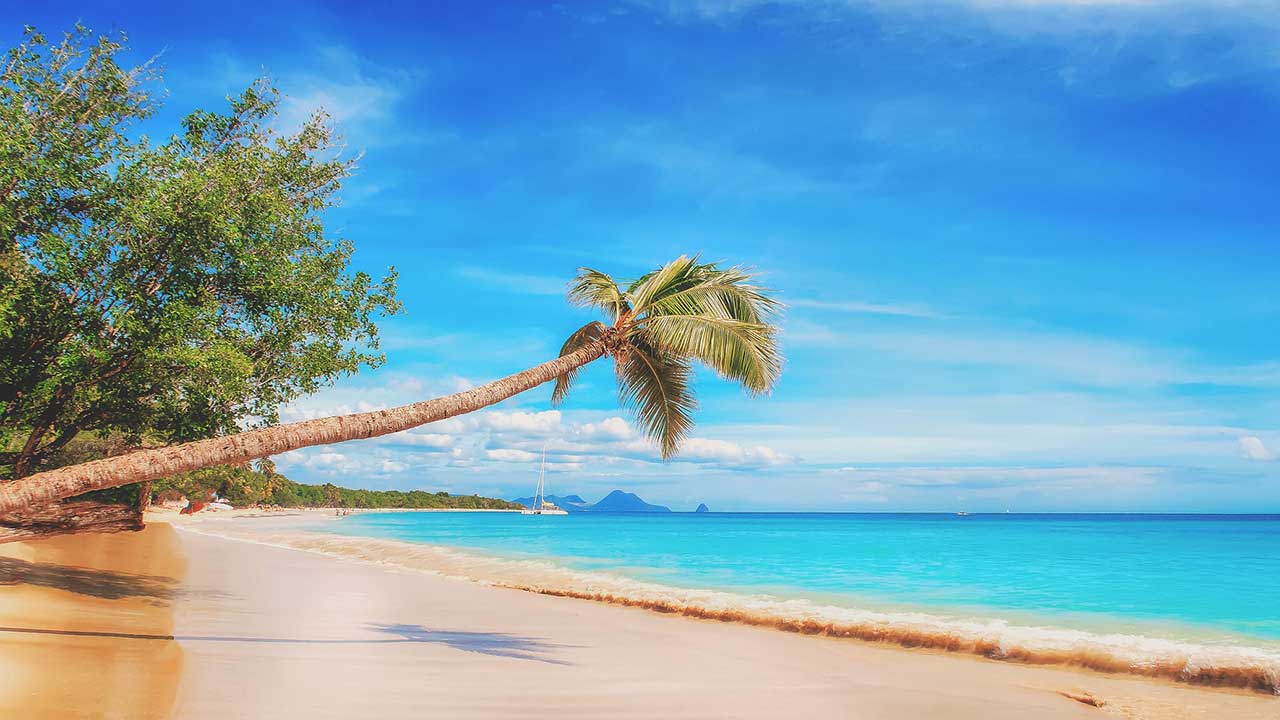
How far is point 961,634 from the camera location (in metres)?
12.3

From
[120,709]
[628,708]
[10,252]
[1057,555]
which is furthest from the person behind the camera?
[1057,555]

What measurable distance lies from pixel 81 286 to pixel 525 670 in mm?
6891

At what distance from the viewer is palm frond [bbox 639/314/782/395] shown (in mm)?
8547

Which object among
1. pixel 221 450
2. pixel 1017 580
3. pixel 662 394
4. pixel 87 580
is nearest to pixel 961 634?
pixel 662 394

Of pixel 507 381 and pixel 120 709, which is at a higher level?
pixel 507 381

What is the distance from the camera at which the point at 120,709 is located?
5.40m

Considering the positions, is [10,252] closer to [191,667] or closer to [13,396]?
[13,396]

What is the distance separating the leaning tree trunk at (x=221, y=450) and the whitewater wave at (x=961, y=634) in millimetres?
8393

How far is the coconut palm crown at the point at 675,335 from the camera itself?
861cm

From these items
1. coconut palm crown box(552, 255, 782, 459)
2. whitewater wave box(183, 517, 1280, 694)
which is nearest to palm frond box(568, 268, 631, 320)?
coconut palm crown box(552, 255, 782, 459)

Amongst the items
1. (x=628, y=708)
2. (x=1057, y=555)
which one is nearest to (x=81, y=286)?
(x=628, y=708)

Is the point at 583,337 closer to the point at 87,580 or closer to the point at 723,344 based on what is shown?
the point at 723,344

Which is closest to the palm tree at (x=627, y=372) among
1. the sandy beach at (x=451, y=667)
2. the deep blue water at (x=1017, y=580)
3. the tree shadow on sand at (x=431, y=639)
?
the sandy beach at (x=451, y=667)

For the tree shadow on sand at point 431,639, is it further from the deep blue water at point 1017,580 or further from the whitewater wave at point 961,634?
the deep blue water at point 1017,580
